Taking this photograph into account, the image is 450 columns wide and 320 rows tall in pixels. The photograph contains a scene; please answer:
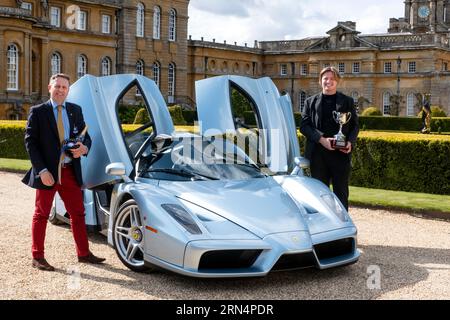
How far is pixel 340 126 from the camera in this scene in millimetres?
6570

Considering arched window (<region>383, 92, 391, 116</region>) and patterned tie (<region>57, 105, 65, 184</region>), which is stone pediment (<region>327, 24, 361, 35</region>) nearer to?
arched window (<region>383, 92, 391, 116</region>)

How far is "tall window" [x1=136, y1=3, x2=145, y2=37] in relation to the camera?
46.9 meters

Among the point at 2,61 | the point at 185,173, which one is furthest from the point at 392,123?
the point at 185,173

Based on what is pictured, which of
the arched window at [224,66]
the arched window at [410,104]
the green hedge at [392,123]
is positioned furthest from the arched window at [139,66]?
the arched window at [410,104]

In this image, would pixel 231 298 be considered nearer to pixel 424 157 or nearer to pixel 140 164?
pixel 140 164

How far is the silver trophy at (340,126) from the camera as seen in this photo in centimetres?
645

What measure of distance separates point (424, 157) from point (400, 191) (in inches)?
27.0

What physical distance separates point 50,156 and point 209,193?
1.37 meters

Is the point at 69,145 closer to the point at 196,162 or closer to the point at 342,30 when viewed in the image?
the point at 196,162

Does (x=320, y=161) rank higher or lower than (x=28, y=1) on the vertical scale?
lower

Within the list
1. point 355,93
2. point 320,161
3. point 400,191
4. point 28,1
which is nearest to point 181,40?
point 28,1

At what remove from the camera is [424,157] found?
10859 mm
